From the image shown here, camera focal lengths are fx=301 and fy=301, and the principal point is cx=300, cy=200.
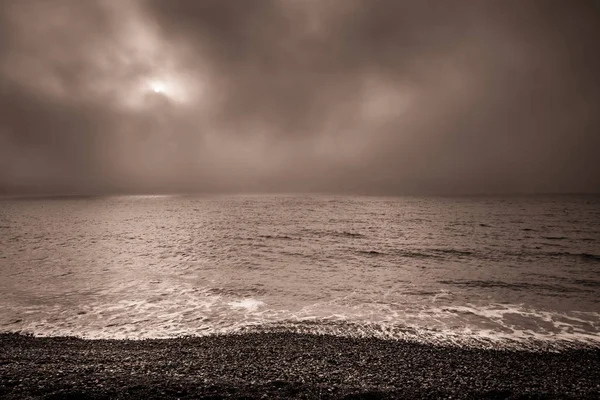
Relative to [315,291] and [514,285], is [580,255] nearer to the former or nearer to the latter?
[514,285]

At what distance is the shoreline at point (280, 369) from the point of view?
8430 millimetres

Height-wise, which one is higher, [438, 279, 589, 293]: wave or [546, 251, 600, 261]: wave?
[546, 251, 600, 261]: wave

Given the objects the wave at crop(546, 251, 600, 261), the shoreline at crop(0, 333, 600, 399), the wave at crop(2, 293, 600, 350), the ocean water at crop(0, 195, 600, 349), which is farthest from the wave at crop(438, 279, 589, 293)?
the wave at crop(546, 251, 600, 261)

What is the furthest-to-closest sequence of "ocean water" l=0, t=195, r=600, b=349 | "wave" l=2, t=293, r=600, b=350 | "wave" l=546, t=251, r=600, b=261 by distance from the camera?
"wave" l=546, t=251, r=600, b=261 < "ocean water" l=0, t=195, r=600, b=349 < "wave" l=2, t=293, r=600, b=350

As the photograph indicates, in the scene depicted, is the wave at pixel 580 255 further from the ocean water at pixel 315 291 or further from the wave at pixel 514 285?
the wave at pixel 514 285

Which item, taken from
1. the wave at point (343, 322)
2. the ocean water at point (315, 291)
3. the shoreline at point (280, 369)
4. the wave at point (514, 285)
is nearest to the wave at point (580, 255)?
the ocean water at point (315, 291)

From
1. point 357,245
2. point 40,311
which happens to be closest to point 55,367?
point 40,311

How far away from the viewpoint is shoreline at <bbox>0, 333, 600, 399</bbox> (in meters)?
8.43

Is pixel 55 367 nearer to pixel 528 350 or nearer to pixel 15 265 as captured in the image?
pixel 528 350

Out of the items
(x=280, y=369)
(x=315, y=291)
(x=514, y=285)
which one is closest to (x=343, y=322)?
(x=315, y=291)

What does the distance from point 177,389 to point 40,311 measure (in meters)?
14.6

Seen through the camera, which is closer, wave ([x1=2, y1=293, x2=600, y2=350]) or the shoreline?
the shoreline

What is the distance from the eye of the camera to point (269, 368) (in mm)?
10102

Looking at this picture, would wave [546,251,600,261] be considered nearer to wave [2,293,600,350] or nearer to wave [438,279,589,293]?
wave [438,279,589,293]
